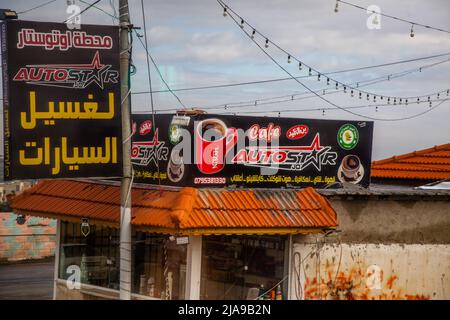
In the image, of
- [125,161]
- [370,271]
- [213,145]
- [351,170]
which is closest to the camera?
[125,161]

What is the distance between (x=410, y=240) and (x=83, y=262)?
8.44 meters

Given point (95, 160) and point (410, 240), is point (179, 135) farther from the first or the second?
point (410, 240)

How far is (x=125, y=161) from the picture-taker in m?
14.8

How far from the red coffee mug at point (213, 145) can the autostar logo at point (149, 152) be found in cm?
91

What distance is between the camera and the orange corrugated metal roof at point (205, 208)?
14914mm

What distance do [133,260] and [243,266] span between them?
2.76 m

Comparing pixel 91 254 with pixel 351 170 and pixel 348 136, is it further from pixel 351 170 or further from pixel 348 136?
pixel 348 136

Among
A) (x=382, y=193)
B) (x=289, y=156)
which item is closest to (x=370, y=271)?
(x=382, y=193)

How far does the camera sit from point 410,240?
17.3 metres

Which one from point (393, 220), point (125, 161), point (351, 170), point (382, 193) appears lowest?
point (393, 220)

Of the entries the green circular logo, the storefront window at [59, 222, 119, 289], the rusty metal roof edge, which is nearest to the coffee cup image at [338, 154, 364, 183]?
the green circular logo

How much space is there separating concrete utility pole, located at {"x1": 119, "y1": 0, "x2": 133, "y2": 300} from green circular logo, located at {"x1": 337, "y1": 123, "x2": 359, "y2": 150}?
241 inches

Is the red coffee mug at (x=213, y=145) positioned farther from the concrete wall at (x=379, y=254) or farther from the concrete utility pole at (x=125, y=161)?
the concrete wall at (x=379, y=254)

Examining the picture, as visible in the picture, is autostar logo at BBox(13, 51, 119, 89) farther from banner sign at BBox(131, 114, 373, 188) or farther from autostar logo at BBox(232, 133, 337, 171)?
autostar logo at BBox(232, 133, 337, 171)
